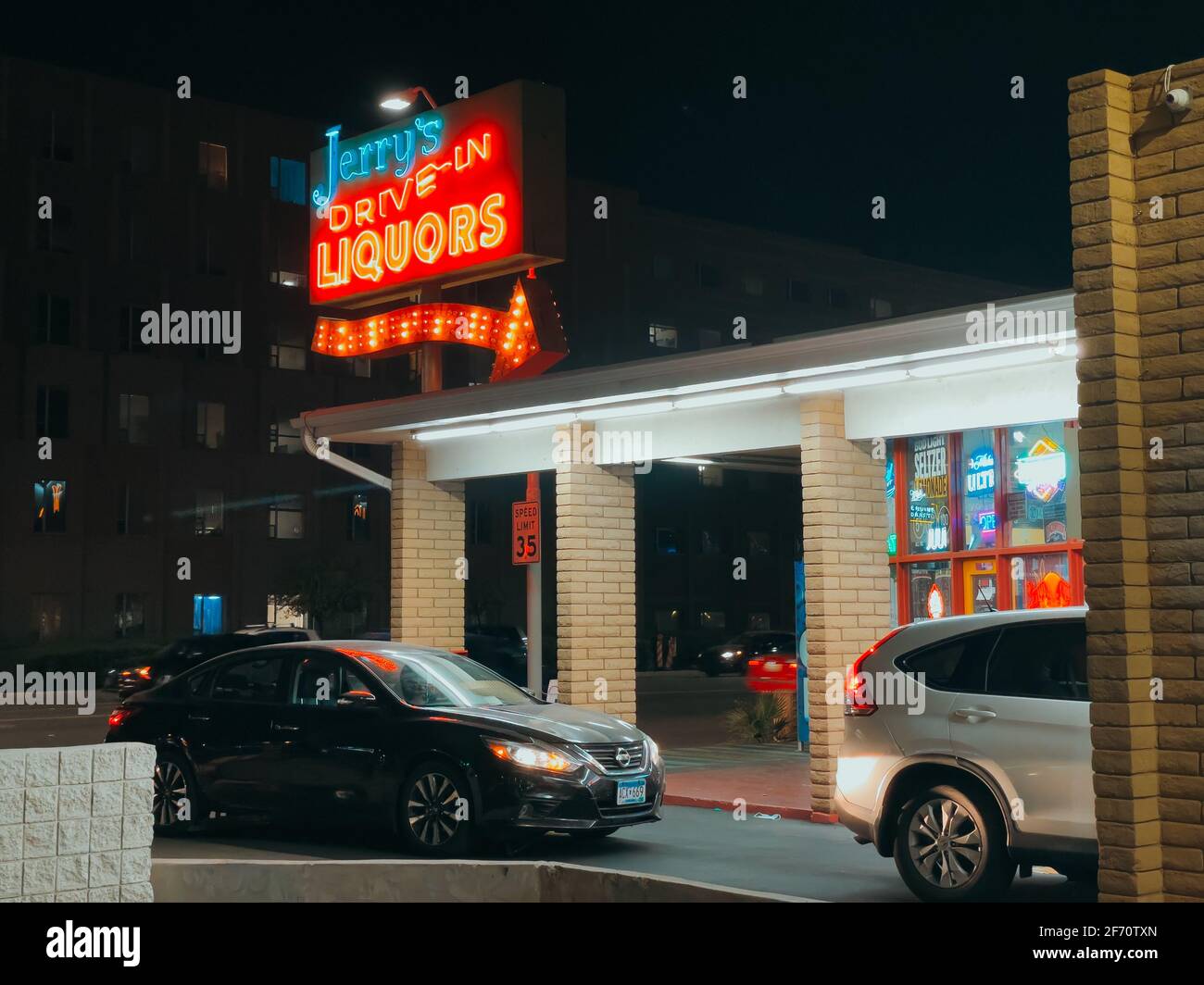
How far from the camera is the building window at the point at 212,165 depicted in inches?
1973

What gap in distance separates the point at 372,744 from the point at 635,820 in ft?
6.66

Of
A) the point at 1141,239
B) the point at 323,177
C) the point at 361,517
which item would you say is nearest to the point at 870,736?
the point at 1141,239

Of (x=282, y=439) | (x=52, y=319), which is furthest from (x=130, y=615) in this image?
(x=52, y=319)

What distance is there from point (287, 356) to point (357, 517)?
601cm

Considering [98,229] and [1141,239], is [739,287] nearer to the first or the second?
[98,229]

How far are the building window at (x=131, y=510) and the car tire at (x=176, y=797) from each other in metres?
36.4

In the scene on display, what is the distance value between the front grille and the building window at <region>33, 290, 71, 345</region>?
128ft

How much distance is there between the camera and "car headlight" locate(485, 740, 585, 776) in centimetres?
1085

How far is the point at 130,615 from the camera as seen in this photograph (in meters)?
47.4

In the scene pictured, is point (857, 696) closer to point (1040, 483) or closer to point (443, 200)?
point (1040, 483)

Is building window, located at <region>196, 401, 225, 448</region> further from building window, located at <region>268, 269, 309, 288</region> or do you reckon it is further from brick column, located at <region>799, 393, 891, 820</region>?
brick column, located at <region>799, 393, 891, 820</region>

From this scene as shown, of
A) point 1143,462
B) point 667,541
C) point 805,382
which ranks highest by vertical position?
point 805,382

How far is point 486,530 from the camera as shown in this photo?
182 feet

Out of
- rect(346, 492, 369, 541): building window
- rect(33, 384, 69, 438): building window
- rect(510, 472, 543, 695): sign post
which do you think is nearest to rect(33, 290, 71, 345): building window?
rect(33, 384, 69, 438): building window
